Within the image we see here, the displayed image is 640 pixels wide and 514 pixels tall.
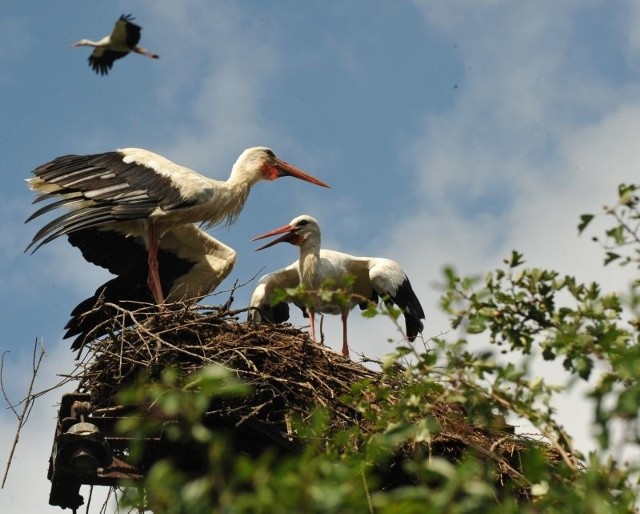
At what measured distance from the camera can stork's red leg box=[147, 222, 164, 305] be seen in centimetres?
1155

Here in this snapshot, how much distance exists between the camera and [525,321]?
249 inches

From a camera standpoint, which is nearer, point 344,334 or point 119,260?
point 119,260

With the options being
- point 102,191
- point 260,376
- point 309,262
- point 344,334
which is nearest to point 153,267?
point 102,191

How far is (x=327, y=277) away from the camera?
12.4 meters

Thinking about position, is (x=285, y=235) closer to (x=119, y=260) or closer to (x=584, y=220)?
(x=119, y=260)

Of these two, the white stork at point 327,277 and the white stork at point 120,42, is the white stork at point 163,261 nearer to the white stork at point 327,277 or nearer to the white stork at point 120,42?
the white stork at point 327,277

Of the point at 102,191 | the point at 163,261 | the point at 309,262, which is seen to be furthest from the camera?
the point at 309,262

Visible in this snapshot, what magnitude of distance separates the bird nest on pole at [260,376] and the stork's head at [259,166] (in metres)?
3.02

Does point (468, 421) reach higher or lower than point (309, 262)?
lower

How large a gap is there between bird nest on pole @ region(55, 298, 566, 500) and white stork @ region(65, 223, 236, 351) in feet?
7.21

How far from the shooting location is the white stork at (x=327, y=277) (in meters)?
12.4

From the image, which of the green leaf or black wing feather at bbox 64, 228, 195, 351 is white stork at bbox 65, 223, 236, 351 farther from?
the green leaf

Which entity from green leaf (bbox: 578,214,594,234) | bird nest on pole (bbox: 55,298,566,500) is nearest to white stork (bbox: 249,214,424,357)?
bird nest on pole (bbox: 55,298,566,500)

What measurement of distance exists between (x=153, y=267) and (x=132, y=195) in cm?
77
